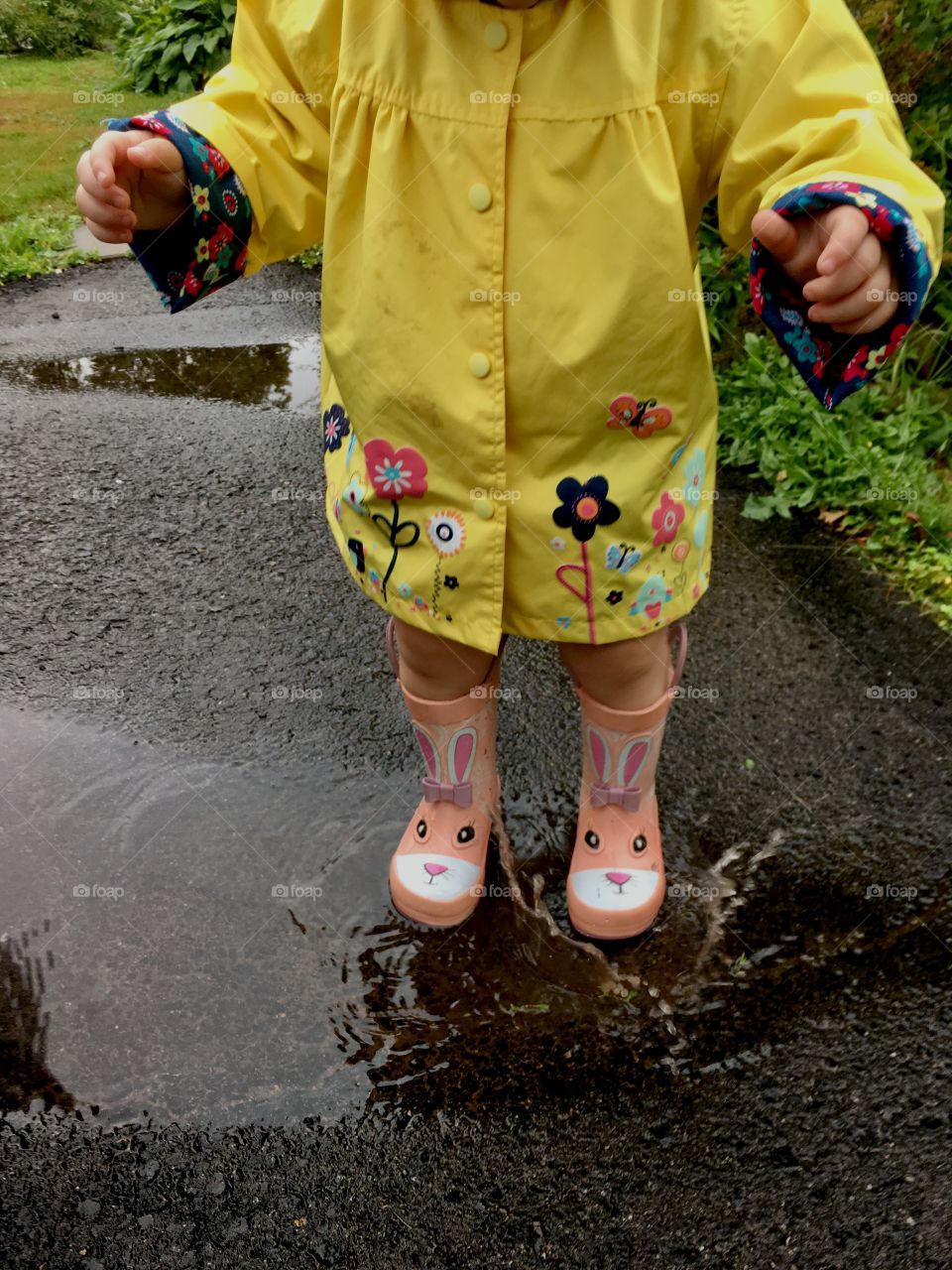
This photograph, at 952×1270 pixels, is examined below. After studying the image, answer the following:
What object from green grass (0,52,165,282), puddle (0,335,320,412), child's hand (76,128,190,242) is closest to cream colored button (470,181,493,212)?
child's hand (76,128,190,242)

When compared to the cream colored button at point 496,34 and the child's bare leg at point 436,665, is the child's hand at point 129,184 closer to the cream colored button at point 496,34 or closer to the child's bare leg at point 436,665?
the cream colored button at point 496,34

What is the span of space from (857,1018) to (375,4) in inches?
66.7

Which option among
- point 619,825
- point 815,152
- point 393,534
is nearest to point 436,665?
point 393,534

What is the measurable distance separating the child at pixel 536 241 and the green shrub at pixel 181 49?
808 cm

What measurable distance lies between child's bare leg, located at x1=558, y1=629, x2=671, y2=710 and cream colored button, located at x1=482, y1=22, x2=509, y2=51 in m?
0.87

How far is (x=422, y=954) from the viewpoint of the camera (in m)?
1.86

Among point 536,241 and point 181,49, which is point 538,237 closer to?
point 536,241

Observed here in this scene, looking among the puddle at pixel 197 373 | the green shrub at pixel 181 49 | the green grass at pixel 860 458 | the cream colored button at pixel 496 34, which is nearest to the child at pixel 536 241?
the cream colored button at pixel 496 34

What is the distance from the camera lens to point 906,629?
2.63 m

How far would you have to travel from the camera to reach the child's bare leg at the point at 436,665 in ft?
5.76

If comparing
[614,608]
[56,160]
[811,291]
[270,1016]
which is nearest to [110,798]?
[270,1016]

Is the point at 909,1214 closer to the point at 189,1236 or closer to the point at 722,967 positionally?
the point at 722,967

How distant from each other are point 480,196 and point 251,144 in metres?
0.38

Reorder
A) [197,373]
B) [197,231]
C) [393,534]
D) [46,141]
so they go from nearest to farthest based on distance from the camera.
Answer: [197,231]
[393,534]
[197,373]
[46,141]
